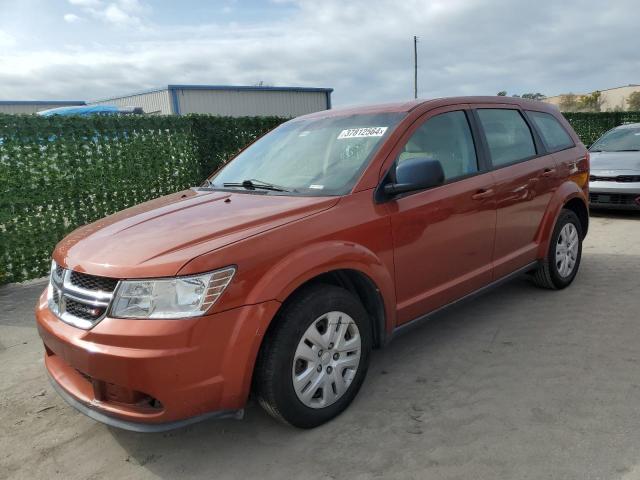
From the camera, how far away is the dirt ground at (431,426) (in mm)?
2400

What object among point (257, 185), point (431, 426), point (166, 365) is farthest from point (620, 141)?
point (166, 365)

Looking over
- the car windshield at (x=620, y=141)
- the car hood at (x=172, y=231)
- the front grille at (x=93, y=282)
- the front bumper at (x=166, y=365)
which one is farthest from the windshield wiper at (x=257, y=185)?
the car windshield at (x=620, y=141)

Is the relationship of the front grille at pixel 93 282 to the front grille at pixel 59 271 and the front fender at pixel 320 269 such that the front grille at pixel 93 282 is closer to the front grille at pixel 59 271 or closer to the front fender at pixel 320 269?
the front grille at pixel 59 271

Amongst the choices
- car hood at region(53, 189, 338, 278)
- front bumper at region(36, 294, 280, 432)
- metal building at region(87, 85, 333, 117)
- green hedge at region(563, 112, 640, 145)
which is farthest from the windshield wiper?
metal building at region(87, 85, 333, 117)

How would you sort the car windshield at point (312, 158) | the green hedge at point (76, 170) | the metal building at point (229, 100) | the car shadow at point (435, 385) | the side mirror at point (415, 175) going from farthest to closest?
the metal building at point (229, 100) < the green hedge at point (76, 170) < the car windshield at point (312, 158) < the side mirror at point (415, 175) < the car shadow at point (435, 385)

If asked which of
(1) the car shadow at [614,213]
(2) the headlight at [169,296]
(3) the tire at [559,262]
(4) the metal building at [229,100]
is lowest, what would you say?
(1) the car shadow at [614,213]

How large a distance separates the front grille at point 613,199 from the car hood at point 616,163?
342 millimetres

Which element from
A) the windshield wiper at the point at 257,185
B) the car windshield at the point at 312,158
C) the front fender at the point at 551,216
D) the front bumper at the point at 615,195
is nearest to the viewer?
the car windshield at the point at 312,158

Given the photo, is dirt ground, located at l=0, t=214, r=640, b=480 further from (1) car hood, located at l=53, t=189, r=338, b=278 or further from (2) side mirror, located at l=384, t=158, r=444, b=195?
(2) side mirror, located at l=384, t=158, r=444, b=195

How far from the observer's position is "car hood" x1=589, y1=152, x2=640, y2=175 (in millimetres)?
7752

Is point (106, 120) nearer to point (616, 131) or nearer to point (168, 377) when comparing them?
point (168, 377)

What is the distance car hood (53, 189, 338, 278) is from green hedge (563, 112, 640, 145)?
1526 cm

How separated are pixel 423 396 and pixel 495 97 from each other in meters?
2.56

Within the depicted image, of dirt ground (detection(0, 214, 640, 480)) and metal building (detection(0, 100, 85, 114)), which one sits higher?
metal building (detection(0, 100, 85, 114))
